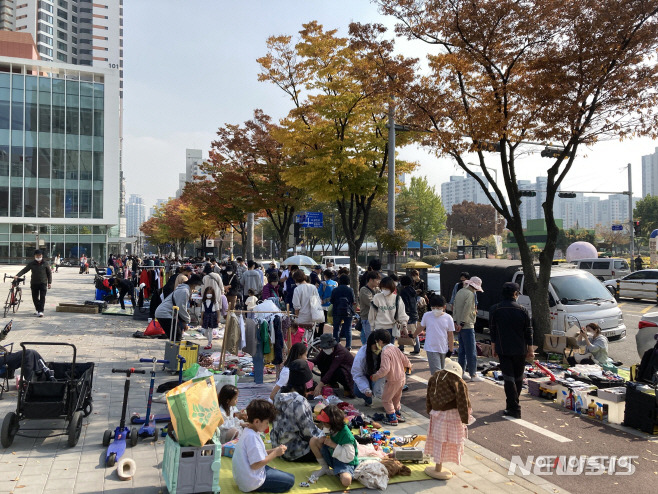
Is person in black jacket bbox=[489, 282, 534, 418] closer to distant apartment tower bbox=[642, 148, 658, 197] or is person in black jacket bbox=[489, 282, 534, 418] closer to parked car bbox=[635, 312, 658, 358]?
parked car bbox=[635, 312, 658, 358]

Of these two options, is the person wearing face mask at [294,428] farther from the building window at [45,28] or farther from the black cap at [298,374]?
the building window at [45,28]

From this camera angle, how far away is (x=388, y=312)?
914 centimetres

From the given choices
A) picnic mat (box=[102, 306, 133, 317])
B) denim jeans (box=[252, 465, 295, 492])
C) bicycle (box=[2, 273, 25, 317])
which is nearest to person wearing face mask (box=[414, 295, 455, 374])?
denim jeans (box=[252, 465, 295, 492])

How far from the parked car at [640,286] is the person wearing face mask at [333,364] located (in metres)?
19.8

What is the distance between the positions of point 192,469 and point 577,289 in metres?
10.7

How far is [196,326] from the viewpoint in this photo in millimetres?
15875

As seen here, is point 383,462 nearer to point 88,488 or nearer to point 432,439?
point 432,439

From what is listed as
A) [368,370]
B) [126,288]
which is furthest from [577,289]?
[126,288]

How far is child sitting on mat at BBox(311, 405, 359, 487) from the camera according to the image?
5.21 metres

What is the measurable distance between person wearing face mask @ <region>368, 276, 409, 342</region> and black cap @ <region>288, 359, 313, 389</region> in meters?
2.27

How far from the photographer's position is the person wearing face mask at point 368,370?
7645 millimetres

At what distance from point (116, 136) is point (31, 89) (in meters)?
8.60

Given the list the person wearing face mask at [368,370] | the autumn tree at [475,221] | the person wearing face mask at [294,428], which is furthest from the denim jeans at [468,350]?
the autumn tree at [475,221]

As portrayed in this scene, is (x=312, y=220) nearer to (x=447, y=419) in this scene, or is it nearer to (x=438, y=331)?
(x=438, y=331)
